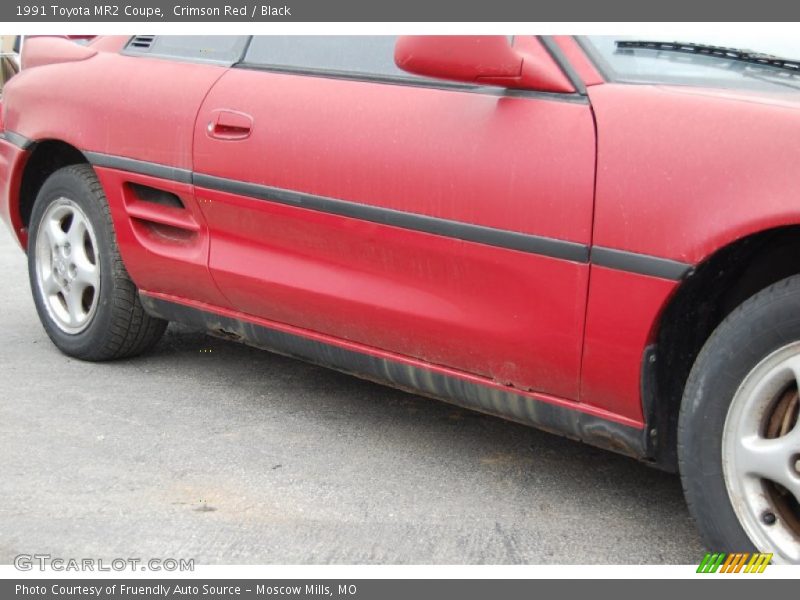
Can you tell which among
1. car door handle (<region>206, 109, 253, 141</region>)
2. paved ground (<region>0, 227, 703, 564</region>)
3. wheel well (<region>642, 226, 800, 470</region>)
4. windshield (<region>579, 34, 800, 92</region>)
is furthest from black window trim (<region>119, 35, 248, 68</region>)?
wheel well (<region>642, 226, 800, 470</region>)

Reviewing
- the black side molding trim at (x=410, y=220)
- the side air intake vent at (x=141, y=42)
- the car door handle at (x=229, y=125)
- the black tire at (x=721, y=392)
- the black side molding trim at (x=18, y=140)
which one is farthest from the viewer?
the black side molding trim at (x=18, y=140)

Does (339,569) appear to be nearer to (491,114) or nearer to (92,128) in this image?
(491,114)

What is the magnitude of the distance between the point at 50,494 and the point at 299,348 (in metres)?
0.89

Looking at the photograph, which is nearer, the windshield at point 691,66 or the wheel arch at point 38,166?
the windshield at point 691,66

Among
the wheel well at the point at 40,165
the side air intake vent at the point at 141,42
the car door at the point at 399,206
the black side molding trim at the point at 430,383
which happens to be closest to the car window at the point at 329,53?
the car door at the point at 399,206

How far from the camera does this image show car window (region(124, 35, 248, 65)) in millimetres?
3844

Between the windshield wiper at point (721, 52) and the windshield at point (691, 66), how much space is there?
0.5 inches

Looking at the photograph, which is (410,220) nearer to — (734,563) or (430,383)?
(430,383)

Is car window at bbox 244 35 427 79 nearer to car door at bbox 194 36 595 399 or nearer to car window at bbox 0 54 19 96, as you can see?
car door at bbox 194 36 595 399

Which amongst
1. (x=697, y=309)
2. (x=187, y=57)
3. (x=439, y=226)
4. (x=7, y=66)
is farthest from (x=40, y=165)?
(x=7, y=66)

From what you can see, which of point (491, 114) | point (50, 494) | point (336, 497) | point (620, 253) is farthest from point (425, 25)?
point (50, 494)

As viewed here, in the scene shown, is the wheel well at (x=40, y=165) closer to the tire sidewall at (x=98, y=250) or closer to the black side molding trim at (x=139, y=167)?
the tire sidewall at (x=98, y=250)

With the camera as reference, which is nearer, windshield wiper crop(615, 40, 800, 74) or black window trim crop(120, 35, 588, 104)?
black window trim crop(120, 35, 588, 104)

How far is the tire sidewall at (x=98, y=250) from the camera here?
420 cm
